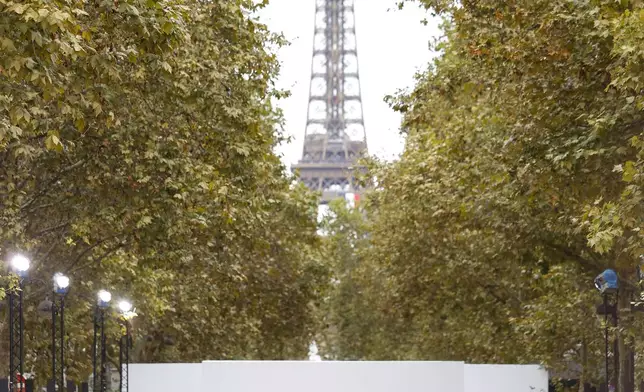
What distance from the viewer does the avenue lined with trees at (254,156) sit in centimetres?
1686

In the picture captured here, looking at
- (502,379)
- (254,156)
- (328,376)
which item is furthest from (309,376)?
(254,156)

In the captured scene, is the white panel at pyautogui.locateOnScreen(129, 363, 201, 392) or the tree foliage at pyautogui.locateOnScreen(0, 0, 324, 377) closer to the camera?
the tree foliage at pyautogui.locateOnScreen(0, 0, 324, 377)

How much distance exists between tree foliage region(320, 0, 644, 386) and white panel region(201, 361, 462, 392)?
348 centimetres

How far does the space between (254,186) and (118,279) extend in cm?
1079

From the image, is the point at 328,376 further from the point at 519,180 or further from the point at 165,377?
the point at 519,180

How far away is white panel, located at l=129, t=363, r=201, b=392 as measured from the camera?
1150 inches

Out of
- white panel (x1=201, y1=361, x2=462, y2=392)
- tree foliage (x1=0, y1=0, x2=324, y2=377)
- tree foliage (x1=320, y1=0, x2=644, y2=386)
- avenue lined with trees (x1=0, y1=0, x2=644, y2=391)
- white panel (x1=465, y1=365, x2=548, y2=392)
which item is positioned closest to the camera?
tree foliage (x1=0, y1=0, x2=324, y2=377)

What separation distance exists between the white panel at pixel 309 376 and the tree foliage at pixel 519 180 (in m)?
3.48

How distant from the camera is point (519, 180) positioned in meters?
21.7

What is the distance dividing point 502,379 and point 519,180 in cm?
924

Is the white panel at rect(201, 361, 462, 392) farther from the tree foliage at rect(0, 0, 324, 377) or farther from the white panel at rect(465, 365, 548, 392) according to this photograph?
the tree foliage at rect(0, 0, 324, 377)

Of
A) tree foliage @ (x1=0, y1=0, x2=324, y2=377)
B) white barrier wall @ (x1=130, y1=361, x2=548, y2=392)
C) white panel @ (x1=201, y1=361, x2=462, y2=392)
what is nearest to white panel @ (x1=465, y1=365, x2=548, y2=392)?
white barrier wall @ (x1=130, y1=361, x2=548, y2=392)

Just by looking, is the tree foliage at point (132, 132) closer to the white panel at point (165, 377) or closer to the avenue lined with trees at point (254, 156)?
the avenue lined with trees at point (254, 156)

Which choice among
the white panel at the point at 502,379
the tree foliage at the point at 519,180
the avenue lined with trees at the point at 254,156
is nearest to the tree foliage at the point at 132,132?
the avenue lined with trees at the point at 254,156
